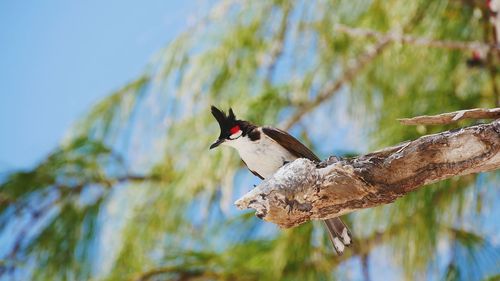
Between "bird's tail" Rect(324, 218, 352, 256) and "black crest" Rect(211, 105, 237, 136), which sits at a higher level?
"black crest" Rect(211, 105, 237, 136)

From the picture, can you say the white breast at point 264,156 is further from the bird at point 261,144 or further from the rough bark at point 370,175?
the rough bark at point 370,175

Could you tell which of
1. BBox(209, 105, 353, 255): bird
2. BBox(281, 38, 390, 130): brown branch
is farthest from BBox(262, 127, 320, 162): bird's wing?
BBox(281, 38, 390, 130): brown branch

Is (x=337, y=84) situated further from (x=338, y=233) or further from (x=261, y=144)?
(x=338, y=233)

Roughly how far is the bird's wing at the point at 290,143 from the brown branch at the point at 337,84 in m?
0.28

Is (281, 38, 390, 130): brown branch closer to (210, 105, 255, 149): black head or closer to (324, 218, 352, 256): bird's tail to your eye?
(210, 105, 255, 149): black head

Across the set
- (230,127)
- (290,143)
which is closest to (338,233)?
(290,143)

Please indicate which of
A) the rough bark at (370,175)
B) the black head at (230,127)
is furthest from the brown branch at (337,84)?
the rough bark at (370,175)

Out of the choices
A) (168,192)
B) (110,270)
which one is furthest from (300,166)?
(110,270)

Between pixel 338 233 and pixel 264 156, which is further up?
pixel 264 156

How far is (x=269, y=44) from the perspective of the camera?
94.0 inches

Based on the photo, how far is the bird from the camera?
74.2 inches

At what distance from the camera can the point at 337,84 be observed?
7.54ft

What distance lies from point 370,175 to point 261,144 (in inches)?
33.6

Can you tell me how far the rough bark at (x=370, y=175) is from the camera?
104cm
